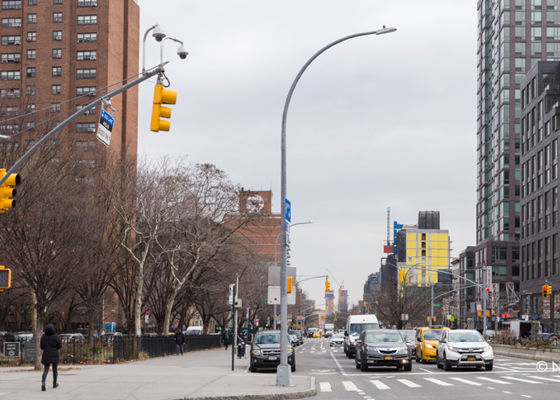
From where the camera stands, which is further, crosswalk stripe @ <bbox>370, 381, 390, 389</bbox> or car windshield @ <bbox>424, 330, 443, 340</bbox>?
car windshield @ <bbox>424, 330, 443, 340</bbox>

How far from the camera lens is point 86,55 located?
92.2 metres

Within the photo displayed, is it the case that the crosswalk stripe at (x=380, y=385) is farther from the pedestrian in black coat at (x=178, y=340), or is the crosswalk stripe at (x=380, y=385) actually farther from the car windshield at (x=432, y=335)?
the pedestrian in black coat at (x=178, y=340)

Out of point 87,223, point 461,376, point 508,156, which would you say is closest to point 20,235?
point 87,223

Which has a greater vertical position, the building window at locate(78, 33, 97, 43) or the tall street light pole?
the building window at locate(78, 33, 97, 43)

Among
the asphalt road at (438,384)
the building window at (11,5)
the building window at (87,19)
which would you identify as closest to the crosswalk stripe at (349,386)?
the asphalt road at (438,384)

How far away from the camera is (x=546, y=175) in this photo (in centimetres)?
8638

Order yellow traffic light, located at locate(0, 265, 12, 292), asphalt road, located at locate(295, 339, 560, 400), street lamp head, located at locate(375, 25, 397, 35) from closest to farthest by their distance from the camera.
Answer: asphalt road, located at locate(295, 339, 560, 400) → street lamp head, located at locate(375, 25, 397, 35) → yellow traffic light, located at locate(0, 265, 12, 292)

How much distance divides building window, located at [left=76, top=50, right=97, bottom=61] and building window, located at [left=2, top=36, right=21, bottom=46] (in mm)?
8693

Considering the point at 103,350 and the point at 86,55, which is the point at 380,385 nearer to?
the point at 103,350

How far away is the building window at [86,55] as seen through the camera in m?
91.9

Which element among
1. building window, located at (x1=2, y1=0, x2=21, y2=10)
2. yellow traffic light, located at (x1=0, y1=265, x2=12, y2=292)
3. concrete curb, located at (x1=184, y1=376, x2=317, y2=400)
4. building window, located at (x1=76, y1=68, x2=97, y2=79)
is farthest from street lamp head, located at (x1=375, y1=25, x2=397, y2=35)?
building window, located at (x1=2, y1=0, x2=21, y2=10)

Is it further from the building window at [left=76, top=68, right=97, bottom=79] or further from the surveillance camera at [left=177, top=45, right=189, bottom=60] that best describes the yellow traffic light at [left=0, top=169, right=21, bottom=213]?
the building window at [left=76, top=68, right=97, bottom=79]

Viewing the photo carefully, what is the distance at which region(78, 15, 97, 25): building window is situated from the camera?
92.4 meters

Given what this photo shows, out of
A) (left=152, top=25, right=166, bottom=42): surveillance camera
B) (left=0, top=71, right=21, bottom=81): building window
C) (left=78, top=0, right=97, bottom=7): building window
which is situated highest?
(left=78, top=0, right=97, bottom=7): building window
